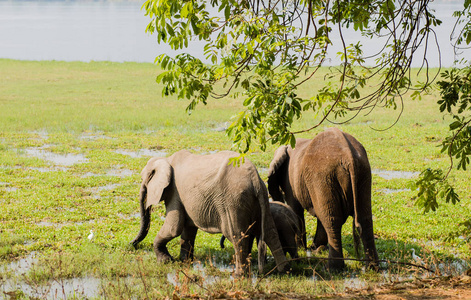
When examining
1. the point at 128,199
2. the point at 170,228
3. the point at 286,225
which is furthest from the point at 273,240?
the point at 128,199

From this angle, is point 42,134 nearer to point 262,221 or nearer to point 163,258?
point 163,258

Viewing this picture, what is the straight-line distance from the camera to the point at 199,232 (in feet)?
32.5

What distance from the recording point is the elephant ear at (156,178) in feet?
26.2

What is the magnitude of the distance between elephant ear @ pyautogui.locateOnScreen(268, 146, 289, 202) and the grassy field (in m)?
1.06

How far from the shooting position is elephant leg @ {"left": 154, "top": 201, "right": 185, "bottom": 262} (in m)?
8.00

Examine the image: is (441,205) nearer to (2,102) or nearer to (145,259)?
(145,259)

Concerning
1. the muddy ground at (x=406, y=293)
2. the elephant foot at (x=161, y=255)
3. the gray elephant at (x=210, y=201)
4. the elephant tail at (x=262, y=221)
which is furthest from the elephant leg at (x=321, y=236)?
the muddy ground at (x=406, y=293)

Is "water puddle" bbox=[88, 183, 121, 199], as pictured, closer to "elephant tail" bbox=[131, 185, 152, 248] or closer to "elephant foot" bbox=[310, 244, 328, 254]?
"elephant tail" bbox=[131, 185, 152, 248]

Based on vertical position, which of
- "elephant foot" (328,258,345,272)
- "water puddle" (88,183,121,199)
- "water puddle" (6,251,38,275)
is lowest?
"water puddle" (88,183,121,199)

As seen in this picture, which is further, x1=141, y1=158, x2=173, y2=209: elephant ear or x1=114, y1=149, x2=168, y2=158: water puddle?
x1=114, y1=149, x2=168, y2=158: water puddle

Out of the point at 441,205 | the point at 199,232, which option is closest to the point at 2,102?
the point at 199,232

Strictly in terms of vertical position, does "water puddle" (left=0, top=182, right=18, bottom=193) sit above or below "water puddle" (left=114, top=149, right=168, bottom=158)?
below

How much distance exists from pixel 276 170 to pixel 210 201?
160 centimetres

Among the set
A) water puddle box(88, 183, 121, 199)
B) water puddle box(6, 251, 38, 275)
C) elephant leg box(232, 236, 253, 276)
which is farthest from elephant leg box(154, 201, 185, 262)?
water puddle box(88, 183, 121, 199)
